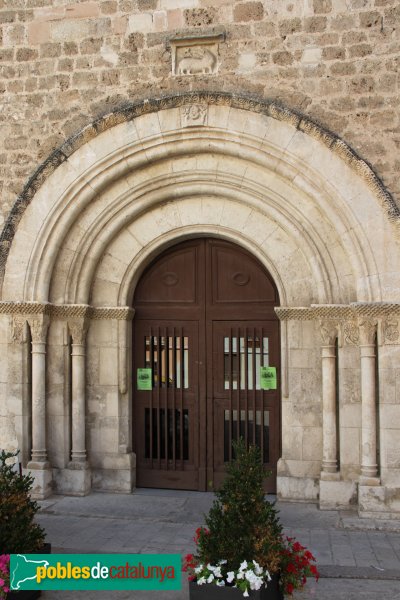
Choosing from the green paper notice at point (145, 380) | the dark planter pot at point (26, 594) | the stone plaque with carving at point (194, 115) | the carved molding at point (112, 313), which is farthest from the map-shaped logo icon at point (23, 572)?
the stone plaque with carving at point (194, 115)

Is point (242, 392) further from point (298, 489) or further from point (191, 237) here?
point (191, 237)

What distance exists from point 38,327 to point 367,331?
384cm

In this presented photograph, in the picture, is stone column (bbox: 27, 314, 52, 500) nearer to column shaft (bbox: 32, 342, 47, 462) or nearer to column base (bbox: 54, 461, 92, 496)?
column shaft (bbox: 32, 342, 47, 462)

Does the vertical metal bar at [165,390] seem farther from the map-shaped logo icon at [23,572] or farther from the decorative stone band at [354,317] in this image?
the map-shaped logo icon at [23,572]

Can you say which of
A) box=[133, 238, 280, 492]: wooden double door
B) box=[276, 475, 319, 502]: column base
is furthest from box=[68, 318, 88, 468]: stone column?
box=[276, 475, 319, 502]: column base

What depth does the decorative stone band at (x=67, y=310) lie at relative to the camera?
7711mm

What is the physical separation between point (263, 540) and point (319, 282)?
3.61m

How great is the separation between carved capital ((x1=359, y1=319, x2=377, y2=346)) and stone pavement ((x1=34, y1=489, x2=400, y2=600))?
186 centimetres

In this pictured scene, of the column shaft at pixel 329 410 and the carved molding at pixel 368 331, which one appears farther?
the column shaft at pixel 329 410

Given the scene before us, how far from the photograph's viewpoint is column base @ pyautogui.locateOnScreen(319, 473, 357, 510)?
7.07m

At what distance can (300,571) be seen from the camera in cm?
459

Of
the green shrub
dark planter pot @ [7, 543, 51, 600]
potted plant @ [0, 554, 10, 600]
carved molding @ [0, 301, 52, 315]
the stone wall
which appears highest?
the stone wall

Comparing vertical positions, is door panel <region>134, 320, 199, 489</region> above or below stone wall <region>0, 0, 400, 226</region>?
below

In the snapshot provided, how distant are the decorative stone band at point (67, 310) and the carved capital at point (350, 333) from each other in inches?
105
